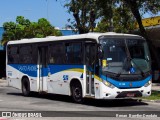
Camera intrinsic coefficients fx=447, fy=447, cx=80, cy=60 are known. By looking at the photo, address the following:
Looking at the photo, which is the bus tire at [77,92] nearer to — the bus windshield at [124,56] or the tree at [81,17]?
the bus windshield at [124,56]

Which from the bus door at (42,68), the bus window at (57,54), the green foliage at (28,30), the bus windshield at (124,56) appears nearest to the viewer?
the bus windshield at (124,56)

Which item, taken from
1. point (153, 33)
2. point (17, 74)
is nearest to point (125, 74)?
point (17, 74)

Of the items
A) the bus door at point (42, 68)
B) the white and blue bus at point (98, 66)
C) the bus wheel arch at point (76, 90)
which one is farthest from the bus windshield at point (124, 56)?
the bus door at point (42, 68)

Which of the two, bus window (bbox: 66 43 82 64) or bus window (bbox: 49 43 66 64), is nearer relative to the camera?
bus window (bbox: 66 43 82 64)

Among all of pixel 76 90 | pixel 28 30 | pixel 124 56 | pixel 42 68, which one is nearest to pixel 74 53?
pixel 76 90

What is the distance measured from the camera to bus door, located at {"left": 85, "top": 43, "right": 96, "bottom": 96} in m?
18.0

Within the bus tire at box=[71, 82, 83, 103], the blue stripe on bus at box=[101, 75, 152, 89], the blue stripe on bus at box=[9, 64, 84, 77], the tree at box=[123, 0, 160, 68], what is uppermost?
the tree at box=[123, 0, 160, 68]

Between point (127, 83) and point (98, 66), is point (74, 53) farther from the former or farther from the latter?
point (127, 83)

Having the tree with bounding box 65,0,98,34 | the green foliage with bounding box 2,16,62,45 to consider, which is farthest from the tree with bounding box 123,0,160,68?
the green foliage with bounding box 2,16,62,45

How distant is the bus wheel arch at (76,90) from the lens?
18.9m

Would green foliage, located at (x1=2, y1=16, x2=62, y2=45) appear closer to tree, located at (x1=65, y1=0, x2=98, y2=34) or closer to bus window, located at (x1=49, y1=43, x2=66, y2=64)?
tree, located at (x1=65, y1=0, x2=98, y2=34)

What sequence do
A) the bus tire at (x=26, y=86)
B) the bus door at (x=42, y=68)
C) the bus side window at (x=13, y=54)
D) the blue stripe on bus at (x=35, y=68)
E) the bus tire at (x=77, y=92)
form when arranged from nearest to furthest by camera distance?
the bus tire at (x=77, y=92) < the blue stripe on bus at (x=35, y=68) < the bus door at (x=42, y=68) < the bus tire at (x=26, y=86) < the bus side window at (x=13, y=54)

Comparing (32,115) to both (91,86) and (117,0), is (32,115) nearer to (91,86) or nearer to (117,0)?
(91,86)

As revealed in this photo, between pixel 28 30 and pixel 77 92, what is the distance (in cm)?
2938
